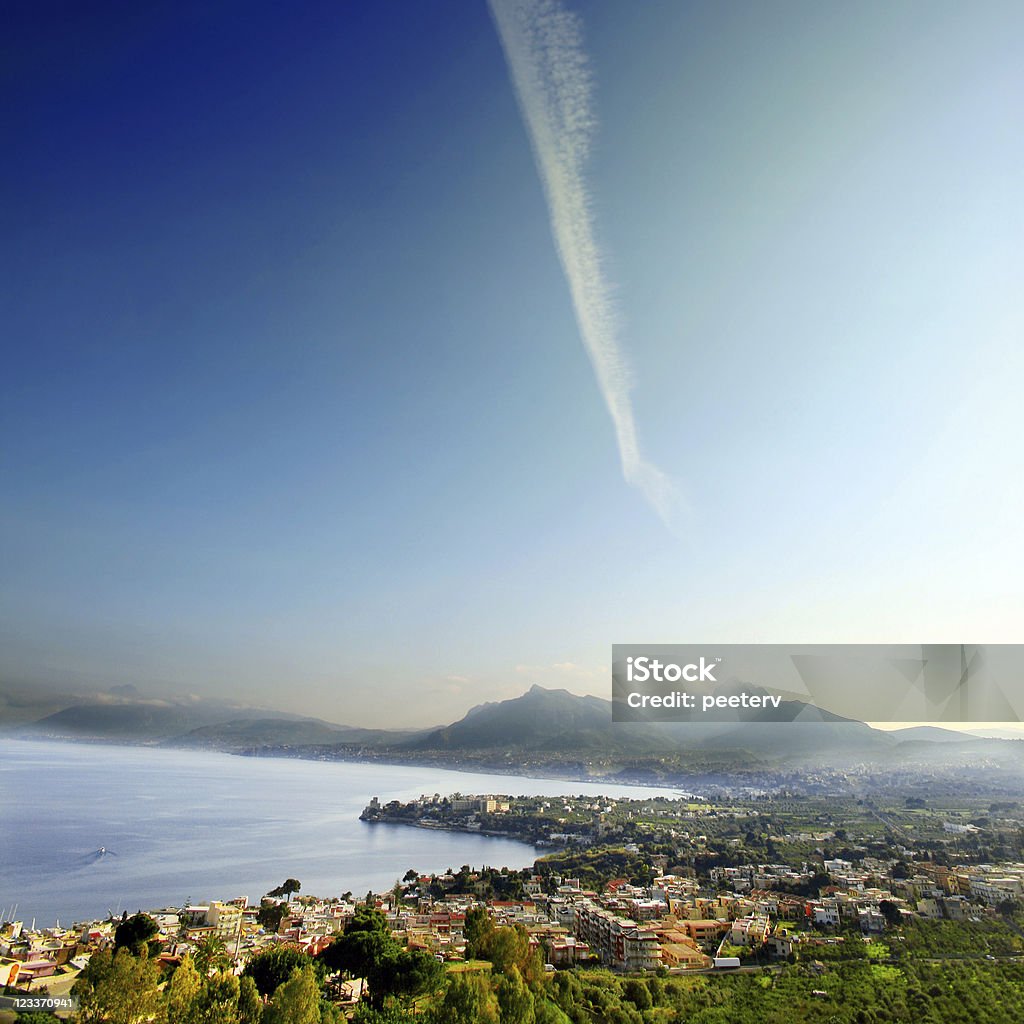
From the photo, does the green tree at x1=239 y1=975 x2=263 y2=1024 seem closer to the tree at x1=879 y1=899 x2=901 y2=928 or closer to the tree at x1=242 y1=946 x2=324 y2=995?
the tree at x1=242 y1=946 x2=324 y2=995

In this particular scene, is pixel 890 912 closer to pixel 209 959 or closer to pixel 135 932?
pixel 209 959

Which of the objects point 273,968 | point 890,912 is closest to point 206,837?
point 273,968

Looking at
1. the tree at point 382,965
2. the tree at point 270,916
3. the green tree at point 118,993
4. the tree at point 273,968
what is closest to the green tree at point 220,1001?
the green tree at point 118,993

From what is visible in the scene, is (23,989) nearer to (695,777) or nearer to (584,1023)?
(584,1023)

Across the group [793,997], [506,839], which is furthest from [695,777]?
[793,997]

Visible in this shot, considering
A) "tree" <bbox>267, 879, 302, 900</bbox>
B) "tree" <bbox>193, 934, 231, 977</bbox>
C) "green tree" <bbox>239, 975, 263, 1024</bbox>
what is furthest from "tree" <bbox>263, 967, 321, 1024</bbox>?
"tree" <bbox>267, 879, 302, 900</bbox>

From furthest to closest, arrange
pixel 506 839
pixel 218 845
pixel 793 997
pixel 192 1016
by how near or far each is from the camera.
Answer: pixel 506 839 → pixel 218 845 → pixel 793 997 → pixel 192 1016
